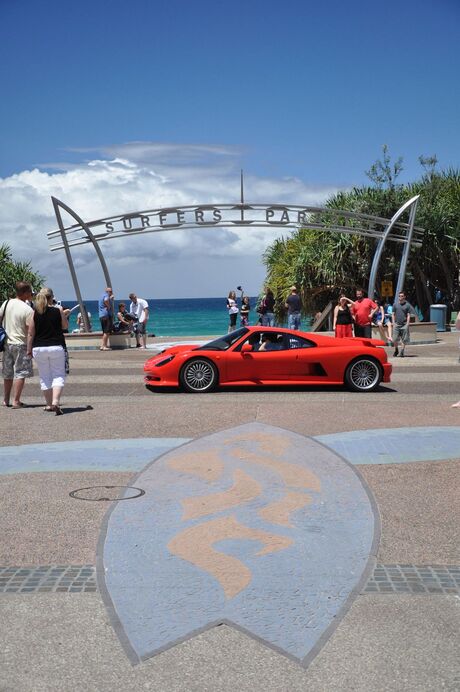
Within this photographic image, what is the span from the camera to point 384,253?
42062mm

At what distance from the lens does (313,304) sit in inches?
1743

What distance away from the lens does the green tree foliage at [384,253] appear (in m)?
41.4

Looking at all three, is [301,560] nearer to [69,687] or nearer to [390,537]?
[390,537]

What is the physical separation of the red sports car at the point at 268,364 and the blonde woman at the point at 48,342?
292 centimetres

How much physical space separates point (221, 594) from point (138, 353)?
18580mm

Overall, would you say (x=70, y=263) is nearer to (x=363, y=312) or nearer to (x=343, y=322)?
(x=363, y=312)

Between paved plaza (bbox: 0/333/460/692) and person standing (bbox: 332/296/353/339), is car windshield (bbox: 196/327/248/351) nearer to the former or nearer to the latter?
paved plaza (bbox: 0/333/460/692)

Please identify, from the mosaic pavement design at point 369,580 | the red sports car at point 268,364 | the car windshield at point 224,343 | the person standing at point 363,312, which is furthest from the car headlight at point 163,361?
the person standing at point 363,312

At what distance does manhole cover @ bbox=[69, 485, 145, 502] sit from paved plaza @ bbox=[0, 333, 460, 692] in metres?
0.03

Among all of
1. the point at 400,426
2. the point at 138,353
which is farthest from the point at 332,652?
the point at 138,353

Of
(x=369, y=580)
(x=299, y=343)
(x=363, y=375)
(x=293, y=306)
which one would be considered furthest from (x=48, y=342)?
(x=293, y=306)

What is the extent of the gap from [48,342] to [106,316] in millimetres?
12846

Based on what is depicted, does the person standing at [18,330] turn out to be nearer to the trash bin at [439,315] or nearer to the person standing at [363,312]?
the person standing at [363,312]

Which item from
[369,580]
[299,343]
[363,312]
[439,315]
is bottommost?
[369,580]
